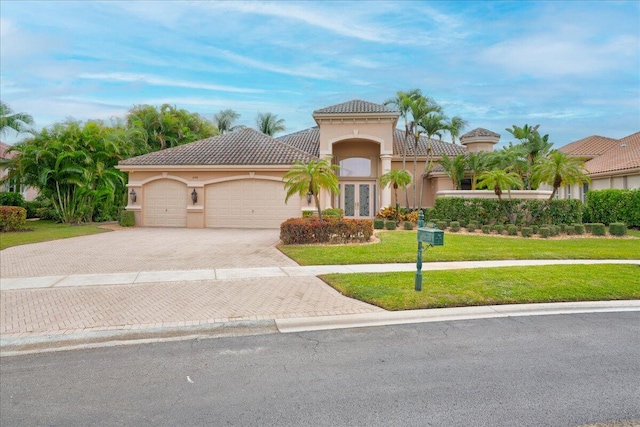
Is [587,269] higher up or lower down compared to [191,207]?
lower down

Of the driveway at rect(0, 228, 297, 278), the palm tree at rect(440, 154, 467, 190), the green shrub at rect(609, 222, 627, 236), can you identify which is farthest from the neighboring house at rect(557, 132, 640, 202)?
the driveway at rect(0, 228, 297, 278)

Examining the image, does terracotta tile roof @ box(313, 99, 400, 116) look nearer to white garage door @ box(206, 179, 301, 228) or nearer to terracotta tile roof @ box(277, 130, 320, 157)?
terracotta tile roof @ box(277, 130, 320, 157)

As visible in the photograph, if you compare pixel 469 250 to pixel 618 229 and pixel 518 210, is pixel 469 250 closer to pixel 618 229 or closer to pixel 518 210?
pixel 518 210

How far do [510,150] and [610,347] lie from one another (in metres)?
19.1

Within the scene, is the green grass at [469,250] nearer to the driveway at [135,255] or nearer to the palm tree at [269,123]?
the driveway at [135,255]

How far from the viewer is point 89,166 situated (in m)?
24.1

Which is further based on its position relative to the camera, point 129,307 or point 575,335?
point 129,307

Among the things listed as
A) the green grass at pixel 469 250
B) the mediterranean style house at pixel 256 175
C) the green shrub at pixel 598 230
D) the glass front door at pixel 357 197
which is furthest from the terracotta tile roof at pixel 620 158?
the glass front door at pixel 357 197

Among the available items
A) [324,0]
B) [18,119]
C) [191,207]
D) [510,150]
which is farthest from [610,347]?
[18,119]

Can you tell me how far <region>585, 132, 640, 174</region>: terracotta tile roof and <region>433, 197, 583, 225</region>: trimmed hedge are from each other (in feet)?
20.9

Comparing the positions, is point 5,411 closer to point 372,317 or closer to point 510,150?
point 372,317

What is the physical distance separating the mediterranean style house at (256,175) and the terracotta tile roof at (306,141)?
230 cm

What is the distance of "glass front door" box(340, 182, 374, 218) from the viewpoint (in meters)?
26.0

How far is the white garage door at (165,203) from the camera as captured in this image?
23422 mm
